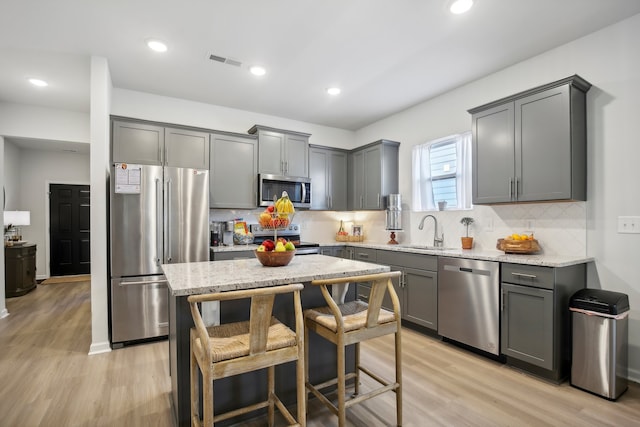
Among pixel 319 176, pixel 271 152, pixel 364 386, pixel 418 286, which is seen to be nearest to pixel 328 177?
pixel 319 176

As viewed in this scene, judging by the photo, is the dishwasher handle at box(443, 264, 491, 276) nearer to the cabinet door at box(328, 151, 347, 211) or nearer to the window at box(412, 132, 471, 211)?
the window at box(412, 132, 471, 211)

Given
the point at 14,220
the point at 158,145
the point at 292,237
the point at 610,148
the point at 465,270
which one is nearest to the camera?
the point at 610,148

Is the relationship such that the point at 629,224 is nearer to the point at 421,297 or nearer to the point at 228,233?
the point at 421,297

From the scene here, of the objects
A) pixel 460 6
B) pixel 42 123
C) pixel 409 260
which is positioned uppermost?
pixel 460 6

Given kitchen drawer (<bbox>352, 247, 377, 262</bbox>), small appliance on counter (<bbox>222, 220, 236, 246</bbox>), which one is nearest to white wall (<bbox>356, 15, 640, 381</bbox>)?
kitchen drawer (<bbox>352, 247, 377, 262</bbox>)

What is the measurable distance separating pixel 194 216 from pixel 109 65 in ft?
5.61

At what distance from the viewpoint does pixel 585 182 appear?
2.67 m

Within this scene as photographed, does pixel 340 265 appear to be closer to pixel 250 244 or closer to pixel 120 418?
pixel 120 418

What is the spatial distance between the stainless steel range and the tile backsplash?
165 mm

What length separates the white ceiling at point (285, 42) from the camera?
2371 millimetres

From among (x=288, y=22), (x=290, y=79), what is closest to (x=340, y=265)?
(x=288, y=22)

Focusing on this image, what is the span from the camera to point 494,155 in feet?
9.91

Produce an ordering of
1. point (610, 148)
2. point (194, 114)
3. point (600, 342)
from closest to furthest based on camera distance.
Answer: point (600, 342)
point (610, 148)
point (194, 114)

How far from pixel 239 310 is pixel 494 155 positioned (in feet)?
8.62
